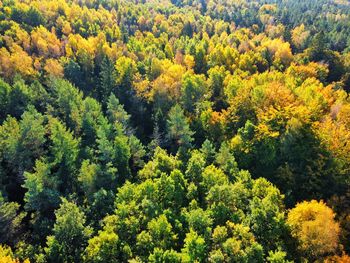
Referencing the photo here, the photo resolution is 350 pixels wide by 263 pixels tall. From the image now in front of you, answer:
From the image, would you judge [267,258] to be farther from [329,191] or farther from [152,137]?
[152,137]

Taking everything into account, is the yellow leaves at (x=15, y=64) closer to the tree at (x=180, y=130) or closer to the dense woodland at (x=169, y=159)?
the dense woodland at (x=169, y=159)

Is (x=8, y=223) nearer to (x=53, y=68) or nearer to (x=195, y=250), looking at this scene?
(x=195, y=250)

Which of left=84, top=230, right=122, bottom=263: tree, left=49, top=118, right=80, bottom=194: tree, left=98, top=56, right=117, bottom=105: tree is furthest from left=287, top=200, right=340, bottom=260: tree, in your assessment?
left=98, top=56, right=117, bottom=105: tree

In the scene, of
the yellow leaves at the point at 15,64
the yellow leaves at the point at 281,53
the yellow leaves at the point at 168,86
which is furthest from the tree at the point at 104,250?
the yellow leaves at the point at 281,53

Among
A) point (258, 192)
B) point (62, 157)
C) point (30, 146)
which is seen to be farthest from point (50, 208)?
point (258, 192)

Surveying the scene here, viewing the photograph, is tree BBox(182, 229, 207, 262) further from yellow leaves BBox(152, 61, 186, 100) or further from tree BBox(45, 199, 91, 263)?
yellow leaves BBox(152, 61, 186, 100)
